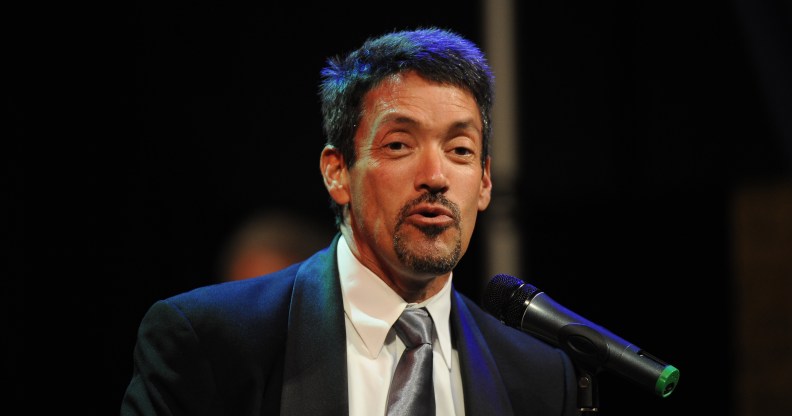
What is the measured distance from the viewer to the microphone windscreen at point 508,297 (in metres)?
2.02

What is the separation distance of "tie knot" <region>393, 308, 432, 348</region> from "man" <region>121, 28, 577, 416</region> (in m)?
0.01

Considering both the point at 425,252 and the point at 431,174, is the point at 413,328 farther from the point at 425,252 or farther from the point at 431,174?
the point at 431,174

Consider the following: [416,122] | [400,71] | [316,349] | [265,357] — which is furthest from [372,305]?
[400,71]

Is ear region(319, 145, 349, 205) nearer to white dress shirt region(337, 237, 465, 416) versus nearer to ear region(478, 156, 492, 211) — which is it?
white dress shirt region(337, 237, 465, 416)

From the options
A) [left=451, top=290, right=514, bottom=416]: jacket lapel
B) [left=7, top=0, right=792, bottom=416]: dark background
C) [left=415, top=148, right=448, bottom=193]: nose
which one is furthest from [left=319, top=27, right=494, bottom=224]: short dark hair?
[left=7, top=0, right=792, bottom=416]: dark background

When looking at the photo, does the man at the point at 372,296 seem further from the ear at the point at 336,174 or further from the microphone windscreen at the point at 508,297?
the microphone windscreen at the point at 508,297

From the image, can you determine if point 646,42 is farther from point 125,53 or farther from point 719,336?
point 125,53

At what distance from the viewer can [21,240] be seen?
355 centimetres

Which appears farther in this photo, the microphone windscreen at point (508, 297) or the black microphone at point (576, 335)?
the microphone windscreen at point (508, 297)

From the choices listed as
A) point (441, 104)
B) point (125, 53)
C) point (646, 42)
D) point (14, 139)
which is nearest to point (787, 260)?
point (646, 42)

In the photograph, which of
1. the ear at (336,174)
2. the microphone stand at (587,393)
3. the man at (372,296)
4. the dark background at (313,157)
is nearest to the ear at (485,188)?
the man at (372,296)

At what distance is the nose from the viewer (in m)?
2.18

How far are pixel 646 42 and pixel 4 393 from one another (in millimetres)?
3470

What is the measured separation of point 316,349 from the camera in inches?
85.7
